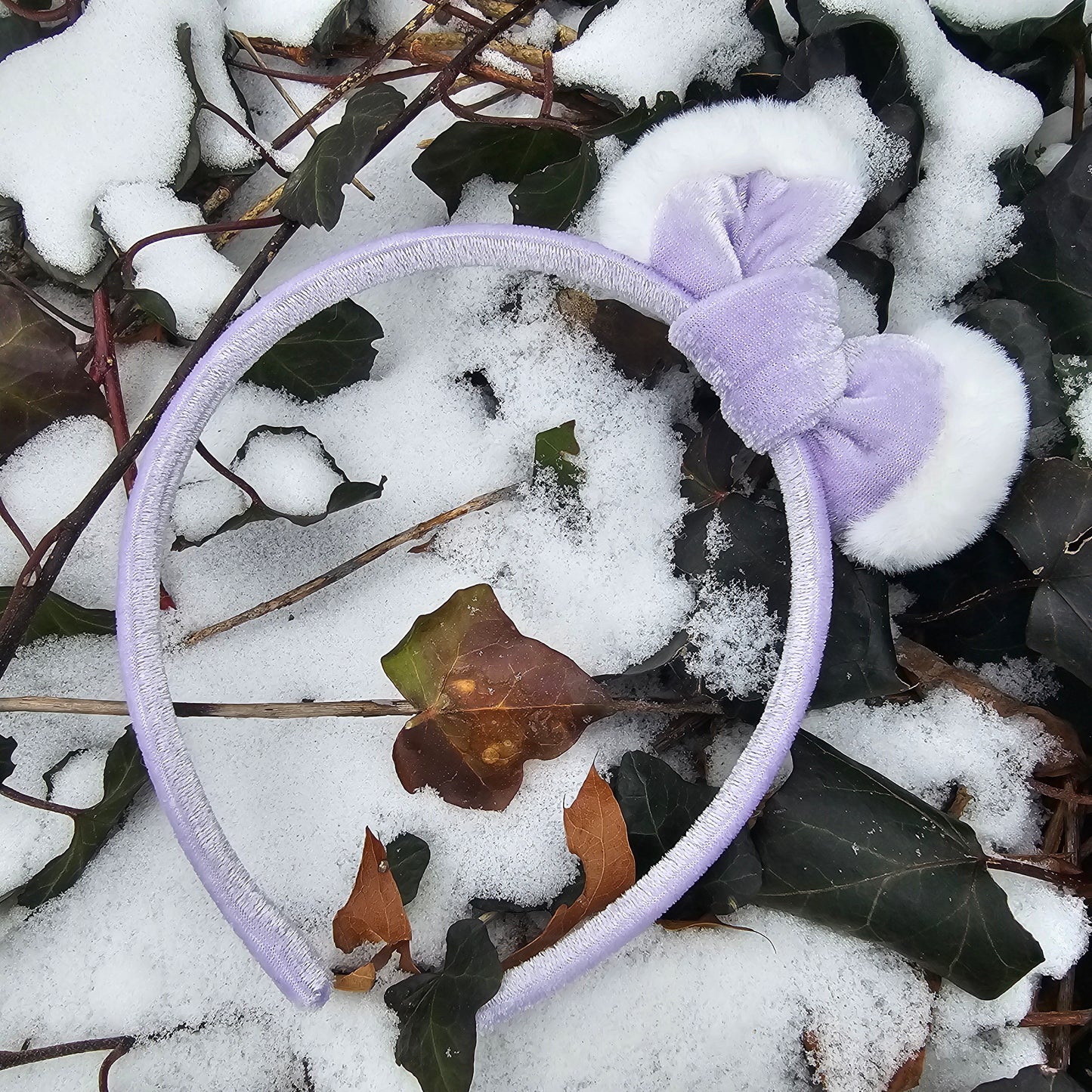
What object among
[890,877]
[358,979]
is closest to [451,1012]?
[358,979]

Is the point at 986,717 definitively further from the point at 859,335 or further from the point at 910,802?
the point at 859,335

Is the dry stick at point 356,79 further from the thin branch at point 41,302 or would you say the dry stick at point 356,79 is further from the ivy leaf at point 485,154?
the thin branch at point 41,302

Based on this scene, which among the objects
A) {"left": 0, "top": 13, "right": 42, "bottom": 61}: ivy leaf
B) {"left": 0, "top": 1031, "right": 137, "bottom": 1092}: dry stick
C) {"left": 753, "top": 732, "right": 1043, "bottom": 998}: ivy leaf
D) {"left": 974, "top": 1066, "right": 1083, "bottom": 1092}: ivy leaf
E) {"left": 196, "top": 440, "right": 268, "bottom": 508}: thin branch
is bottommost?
{"left": 974, "top": 1066, "right": 1083, "bottom": 1092}: ivy leaf

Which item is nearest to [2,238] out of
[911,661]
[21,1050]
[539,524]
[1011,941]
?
[539,524]

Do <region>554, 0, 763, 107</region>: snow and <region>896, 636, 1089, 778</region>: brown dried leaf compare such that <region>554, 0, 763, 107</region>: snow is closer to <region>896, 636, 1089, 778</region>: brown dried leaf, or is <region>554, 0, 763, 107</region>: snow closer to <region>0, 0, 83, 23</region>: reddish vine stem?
<region>0, 0, 83, 23</region>: reddish vine stem

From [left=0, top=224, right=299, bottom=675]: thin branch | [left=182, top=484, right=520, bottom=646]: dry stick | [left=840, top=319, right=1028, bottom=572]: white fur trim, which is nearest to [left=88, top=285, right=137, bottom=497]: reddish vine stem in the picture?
[left=0, top=224, right=299, bottom=675]: thin branch

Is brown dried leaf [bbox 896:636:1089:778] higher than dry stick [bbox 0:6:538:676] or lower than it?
lower

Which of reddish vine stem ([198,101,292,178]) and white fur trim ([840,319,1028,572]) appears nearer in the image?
white fur trim ([840,319,1028,572])

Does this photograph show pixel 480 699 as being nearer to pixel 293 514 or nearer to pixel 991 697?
pixel 293 514
